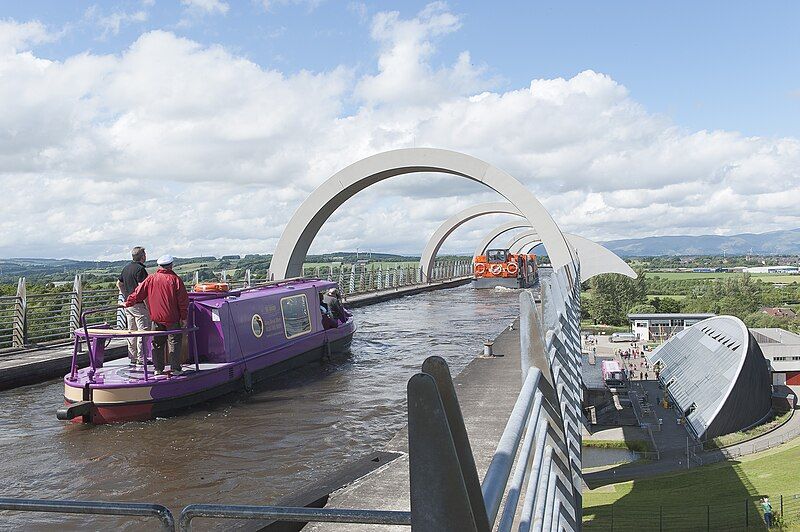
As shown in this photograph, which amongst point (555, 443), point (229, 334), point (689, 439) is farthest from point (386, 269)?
point (555, 443)

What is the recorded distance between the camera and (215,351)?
33.6ft

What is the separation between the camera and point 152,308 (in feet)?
29.4

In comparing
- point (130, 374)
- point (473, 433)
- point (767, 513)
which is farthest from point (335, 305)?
point (767, 513)

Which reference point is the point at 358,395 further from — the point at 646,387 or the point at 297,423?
the point at 646,387

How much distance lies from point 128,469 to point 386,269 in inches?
Result: 1080

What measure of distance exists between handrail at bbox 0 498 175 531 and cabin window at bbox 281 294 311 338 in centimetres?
981

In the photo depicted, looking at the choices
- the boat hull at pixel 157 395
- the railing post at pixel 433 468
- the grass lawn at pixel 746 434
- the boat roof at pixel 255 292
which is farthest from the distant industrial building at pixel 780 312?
the railing post at pixel 433 468

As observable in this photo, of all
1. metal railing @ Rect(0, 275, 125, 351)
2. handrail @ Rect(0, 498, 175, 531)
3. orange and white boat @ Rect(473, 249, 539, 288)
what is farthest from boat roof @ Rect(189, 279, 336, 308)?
orange and white boat @ Rect(473, 249, 539, 288)

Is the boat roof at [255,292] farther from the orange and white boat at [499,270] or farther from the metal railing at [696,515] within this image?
the orange and white boat at [499,270]

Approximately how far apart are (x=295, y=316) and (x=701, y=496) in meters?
16.7

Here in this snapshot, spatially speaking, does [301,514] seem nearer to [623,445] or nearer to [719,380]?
[623,445]

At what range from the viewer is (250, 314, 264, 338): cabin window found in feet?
36.0

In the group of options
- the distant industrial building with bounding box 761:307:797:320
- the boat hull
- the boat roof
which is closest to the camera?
the boat hull

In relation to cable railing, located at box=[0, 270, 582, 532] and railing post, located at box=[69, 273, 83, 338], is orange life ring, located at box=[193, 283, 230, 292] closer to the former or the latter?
railing post, located at box=[69, 273, 83, 338]
